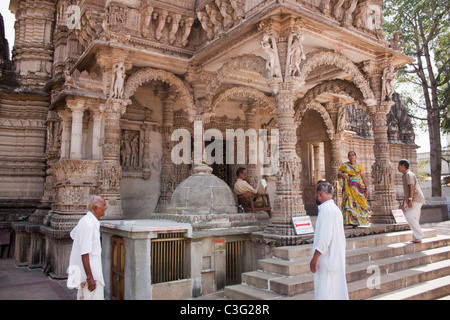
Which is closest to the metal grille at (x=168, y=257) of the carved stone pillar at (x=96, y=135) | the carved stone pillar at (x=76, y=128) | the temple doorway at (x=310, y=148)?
the carved stone pillar at (x=96, y=135)

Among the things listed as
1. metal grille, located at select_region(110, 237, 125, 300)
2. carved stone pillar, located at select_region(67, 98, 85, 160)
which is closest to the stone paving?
metal grille, located at select_region(110, 237, 125, 300)

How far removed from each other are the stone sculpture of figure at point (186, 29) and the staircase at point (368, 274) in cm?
619

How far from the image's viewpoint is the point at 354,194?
23.8 feet

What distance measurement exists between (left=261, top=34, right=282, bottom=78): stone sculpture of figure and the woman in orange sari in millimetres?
2332

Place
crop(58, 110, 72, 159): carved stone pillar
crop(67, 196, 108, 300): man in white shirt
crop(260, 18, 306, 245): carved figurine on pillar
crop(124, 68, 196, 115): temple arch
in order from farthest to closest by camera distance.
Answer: crop(58, 110, 72, 159): carved stone pillar
crop(124, 68, 196, 115): temple arch
crop(260, 18, 306, 245): carved figurine on pillar
crop(67, 196, 108, 300): man in white shirt

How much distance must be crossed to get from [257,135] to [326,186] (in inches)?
350

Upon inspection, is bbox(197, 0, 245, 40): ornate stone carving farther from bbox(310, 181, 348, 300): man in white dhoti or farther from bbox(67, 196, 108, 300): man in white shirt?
bbox(67, 196, 108, 300): man in white shirt

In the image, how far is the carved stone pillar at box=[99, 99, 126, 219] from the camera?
7852 mm

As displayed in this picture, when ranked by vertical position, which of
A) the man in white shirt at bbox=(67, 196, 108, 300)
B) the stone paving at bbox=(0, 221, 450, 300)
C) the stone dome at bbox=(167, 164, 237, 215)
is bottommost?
the stone paving at bbox=(0, 221, 450, 300)

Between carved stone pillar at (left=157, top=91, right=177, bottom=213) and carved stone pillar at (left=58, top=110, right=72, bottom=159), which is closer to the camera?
carved stone pillar at (left=58, top=110, right=72, bottom=159)

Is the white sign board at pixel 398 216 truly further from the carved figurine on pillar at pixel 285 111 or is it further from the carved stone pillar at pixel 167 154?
the carved stone pillar at pixel 167 154

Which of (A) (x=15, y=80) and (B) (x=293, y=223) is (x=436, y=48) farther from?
(A) (x=15, y=80)

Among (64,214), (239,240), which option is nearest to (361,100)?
(239,240)

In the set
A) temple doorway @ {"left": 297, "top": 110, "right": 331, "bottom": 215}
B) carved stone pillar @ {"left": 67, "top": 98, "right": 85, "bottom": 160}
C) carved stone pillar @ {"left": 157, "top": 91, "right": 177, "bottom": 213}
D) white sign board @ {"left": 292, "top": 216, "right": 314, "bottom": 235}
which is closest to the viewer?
white sign board @ {"left": 292, "top": 216, "right": 314, "bottom": 235}
